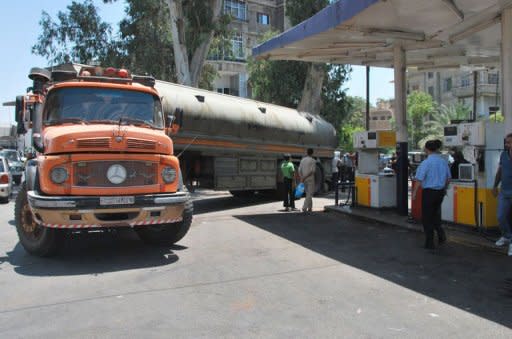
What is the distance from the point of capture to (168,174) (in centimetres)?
754

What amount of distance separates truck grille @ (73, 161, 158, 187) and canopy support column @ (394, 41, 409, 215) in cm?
663

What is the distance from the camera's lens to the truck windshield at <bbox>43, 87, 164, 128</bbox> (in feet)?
25.3

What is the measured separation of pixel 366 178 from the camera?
1244cm

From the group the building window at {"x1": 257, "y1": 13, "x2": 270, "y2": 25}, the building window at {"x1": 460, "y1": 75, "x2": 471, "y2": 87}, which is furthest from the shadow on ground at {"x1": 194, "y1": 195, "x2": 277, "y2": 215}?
the building window at {"x1": 460, "y1": 75, "x2": 471, "y2": 87}

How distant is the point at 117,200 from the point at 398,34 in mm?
7704

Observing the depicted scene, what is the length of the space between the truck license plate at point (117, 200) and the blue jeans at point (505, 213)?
18.9 feet

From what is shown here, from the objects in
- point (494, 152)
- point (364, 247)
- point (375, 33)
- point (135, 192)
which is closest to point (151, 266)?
point (135, 192)

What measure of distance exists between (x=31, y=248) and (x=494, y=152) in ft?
26.6

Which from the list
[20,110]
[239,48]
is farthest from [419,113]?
[20,110]

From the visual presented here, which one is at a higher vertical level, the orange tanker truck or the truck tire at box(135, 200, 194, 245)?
the orange tanker truck

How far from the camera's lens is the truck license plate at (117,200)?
6.89m

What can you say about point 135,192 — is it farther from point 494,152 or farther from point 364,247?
point 494,152

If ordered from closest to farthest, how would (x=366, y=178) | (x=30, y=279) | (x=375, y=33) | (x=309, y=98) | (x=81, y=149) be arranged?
1. (x=30, y=279)
2. (x=81, y=149)
3. (x=375, y=33)
4. (x=366, y=178)
5. (x=309, y=98)

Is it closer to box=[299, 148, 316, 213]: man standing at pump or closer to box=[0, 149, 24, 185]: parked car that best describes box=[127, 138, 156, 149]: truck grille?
box=[299, 148, 316, 213]: man standing at pump
